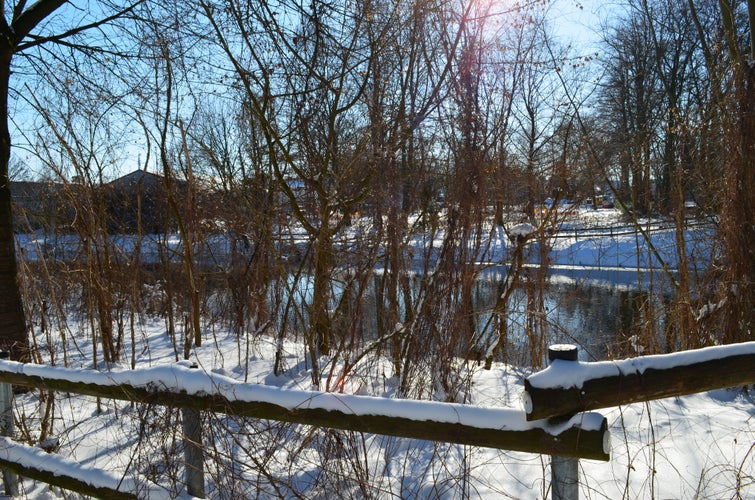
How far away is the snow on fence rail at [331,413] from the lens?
65.6 inches

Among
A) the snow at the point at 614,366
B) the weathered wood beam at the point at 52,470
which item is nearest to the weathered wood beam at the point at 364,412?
the snow at the point at 614,366

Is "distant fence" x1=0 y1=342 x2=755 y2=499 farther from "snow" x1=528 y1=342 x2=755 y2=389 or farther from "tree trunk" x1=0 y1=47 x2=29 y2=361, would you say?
"tree trunk" x1=0 y1=47 x2=29 y2=361

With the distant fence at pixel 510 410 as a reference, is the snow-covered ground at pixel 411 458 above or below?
below

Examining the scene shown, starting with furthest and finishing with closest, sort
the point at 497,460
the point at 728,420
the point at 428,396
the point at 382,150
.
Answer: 1. the point at 382,150
2. the point at 428,396
3. the point at 728,420
4. the point at 497,460

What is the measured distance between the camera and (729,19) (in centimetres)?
509

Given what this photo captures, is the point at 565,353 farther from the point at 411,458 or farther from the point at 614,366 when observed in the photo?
the point at 411,458

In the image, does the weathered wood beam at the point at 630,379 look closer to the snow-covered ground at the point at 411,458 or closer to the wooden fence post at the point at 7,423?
the snow-covered ground at the point at 411,458

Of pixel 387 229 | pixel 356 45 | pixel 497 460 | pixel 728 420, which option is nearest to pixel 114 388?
pixel 497 460

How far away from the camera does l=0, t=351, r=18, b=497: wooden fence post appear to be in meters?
3.09

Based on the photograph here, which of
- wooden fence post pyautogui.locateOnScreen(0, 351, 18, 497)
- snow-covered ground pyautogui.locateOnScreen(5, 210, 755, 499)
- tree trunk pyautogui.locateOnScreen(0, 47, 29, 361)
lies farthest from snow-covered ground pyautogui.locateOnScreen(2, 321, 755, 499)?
tree trunk pyautogui.locateOnScreen(0, 47, 29, 361)

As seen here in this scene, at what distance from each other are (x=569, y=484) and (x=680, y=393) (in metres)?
0.46

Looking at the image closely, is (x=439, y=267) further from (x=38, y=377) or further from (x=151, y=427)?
(x=38, y=377)

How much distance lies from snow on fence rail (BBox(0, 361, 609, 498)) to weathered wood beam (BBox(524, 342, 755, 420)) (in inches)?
3.2

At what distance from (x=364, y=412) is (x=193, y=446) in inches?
30.8
